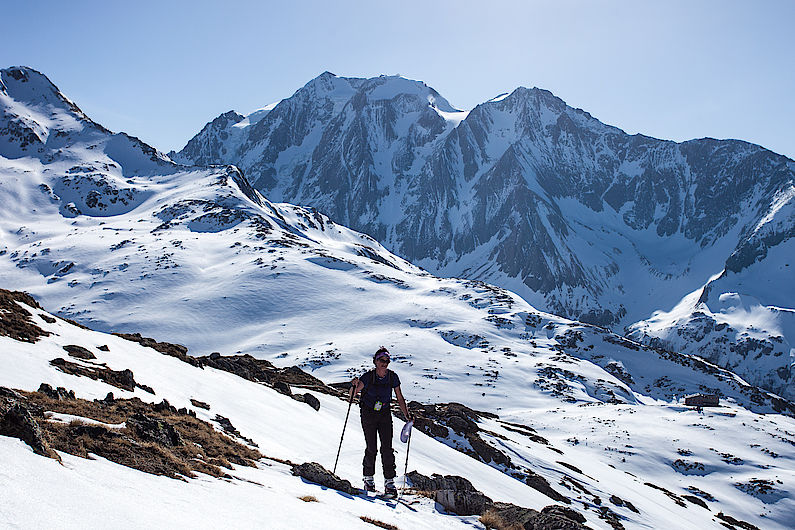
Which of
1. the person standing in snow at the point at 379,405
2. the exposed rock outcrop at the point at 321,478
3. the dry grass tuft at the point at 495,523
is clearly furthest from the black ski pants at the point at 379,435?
the dry grass tuft at the point at 495,523

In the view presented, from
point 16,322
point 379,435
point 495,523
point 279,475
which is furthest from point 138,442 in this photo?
point 16,322

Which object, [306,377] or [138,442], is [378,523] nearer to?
[138,442]

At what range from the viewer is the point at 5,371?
1297cm

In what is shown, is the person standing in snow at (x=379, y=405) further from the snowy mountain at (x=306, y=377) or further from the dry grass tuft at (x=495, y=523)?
the dry grass tuft at (x=495, y=523)

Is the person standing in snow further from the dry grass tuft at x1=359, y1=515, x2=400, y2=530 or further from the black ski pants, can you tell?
the dry grass tuft at x1=359, y1=515, x2=400, y2=530

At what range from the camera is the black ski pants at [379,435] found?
12.4 metres

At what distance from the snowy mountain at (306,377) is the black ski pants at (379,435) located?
1.19 metres

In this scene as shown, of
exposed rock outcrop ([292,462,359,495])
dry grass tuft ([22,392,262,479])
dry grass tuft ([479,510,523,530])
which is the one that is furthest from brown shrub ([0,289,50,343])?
dry grass tuft ([479,510,523,530])

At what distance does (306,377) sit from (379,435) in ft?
113

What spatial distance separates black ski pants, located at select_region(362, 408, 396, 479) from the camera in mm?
12406

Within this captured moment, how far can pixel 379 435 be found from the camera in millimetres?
12406

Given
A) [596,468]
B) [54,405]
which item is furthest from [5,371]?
[596,468]

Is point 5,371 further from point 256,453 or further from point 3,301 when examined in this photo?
point 3,301

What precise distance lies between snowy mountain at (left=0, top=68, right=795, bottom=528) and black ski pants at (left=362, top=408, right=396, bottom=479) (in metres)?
1.19
